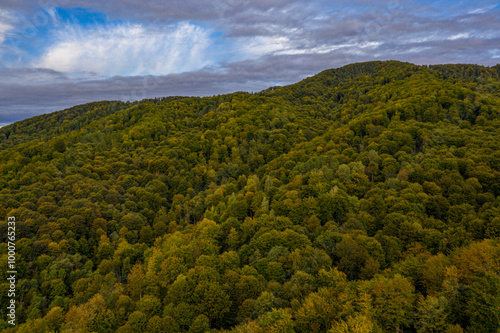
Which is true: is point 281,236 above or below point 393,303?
above

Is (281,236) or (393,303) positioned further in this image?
(281,236)

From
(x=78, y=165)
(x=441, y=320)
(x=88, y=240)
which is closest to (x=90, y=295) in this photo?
(x=88, y=240)

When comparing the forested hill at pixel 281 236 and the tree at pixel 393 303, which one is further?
the forested hill at pixel 281 236

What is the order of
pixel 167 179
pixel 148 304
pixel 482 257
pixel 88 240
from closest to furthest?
pixel 482 257
pixel 148 304
pixel 88 240
pixel 167 179

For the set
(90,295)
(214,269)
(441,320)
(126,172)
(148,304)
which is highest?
(126,172)

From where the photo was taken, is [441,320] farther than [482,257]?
No

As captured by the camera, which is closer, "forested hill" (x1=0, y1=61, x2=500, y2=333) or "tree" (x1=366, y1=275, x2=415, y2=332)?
"tree" (x1=366, y1=275, x2=415, y2=332)

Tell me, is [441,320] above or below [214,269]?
above

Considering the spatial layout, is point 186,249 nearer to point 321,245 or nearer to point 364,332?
point 321,245
